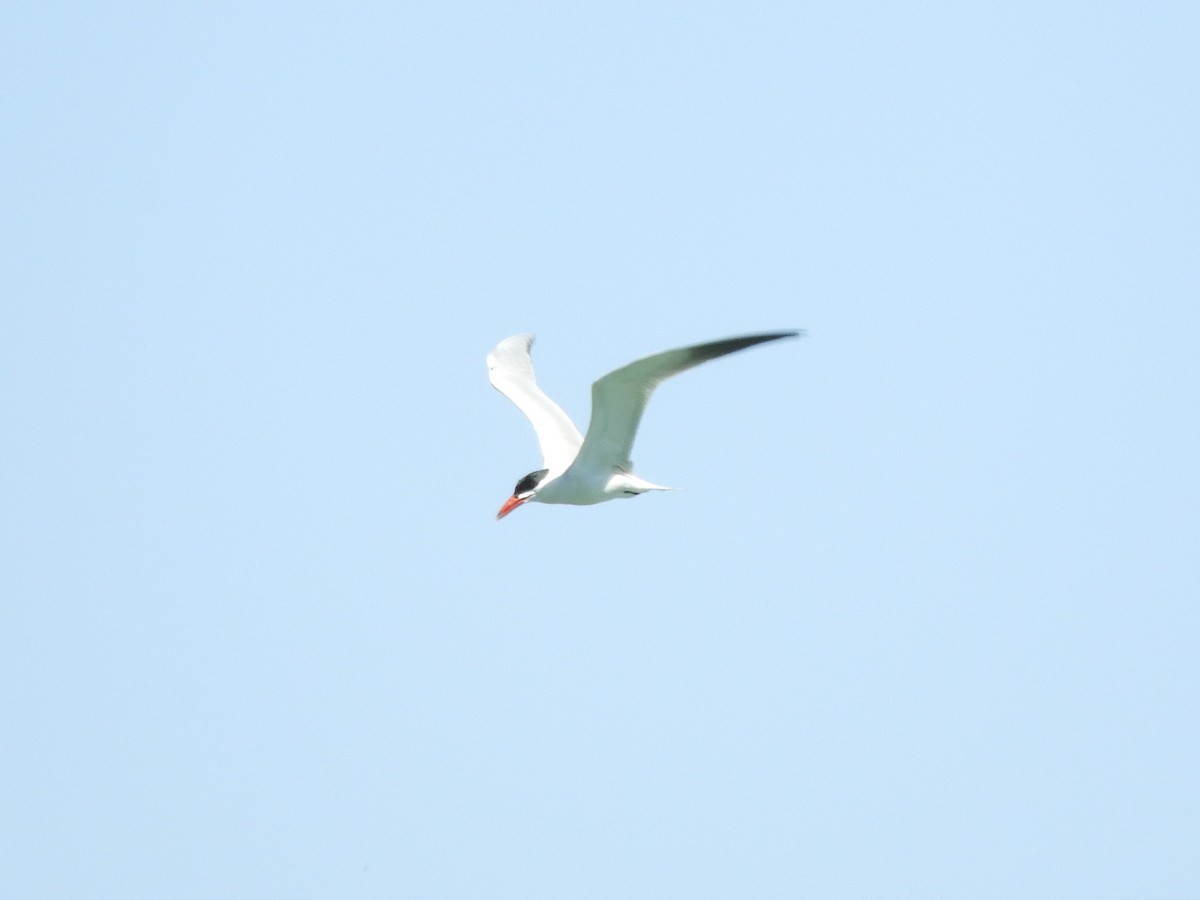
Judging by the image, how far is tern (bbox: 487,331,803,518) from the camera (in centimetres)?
1364

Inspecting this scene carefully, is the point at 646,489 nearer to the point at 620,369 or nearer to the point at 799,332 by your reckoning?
the point at 620,369

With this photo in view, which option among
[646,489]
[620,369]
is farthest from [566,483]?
[620,369]

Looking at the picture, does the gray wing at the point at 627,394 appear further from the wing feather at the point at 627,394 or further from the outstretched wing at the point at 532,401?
the outstretched wing at the point at 532,401

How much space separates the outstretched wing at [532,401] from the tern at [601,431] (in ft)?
0.03

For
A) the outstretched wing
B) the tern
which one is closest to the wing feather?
the tern

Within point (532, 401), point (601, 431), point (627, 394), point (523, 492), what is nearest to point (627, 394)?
point (627, 394)

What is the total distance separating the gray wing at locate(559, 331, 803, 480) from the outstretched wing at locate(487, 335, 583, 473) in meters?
0.94

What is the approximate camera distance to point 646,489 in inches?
598

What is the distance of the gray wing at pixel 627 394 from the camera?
1323cm

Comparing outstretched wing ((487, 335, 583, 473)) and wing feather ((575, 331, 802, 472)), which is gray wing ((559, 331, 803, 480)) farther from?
outstretched wing ((487, 335, 583, 473))

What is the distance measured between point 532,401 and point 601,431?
343 centimetres

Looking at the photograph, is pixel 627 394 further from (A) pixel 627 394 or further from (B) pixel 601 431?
(B) pixel 601 431

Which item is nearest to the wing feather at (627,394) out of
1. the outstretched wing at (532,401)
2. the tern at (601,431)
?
the tern at (601,431)

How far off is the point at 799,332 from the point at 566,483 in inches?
148
